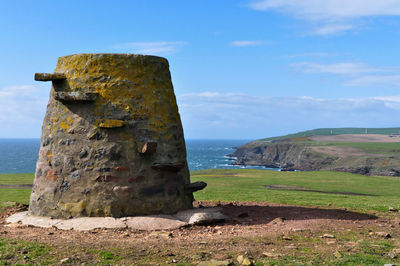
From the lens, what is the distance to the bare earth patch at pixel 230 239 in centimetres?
672

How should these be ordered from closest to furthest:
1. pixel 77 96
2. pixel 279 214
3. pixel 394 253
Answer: pixel 394 253 → pixel 77 96 → pixel 279 214

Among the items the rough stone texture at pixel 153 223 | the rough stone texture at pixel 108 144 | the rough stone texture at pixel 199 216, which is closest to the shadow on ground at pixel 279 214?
the rough stone texture at pixel 199 216

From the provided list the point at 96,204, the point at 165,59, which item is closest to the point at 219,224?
the point at 96,204

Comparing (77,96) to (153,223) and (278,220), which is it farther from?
(278,220)

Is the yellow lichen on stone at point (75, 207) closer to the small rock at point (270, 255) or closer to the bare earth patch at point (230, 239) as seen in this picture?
the bare earth patch at point (230, 239)

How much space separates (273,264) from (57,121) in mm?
6169

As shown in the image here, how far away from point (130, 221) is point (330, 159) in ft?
266

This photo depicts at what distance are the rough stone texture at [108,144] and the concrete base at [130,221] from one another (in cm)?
22

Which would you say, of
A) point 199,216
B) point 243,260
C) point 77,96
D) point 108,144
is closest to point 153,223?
point 199,216

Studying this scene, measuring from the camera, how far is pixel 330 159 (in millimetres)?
84812

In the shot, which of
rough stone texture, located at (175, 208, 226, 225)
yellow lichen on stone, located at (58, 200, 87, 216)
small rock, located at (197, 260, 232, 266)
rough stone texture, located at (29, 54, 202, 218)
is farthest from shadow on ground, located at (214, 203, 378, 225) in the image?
small rock, located at (197, 260, 232, 266)

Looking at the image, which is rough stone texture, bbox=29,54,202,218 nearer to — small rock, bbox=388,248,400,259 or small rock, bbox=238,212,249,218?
small rock, bbox=238,212,249,218

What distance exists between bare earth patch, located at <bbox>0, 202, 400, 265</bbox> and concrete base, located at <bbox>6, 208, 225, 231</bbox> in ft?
0.69

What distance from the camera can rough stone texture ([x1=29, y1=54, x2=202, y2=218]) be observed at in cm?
923
